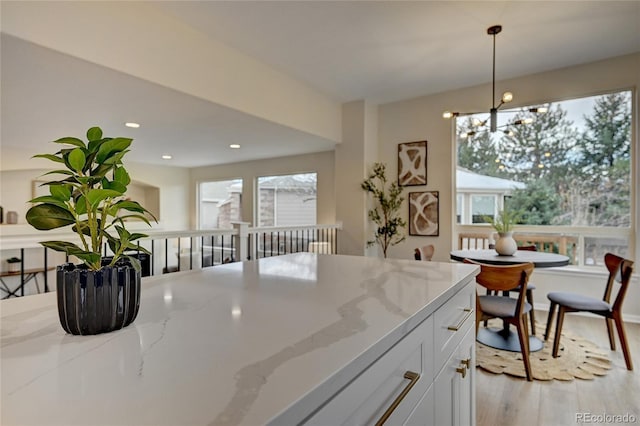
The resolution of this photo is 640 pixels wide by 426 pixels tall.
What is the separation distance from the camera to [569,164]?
3.88 metres

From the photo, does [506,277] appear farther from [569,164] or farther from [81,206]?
[569,164]

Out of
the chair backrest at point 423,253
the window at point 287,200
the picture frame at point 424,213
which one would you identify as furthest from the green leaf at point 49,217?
the window at point 287,200

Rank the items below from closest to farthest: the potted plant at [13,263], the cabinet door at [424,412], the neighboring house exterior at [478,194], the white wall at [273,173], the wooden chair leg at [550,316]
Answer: the cabinet door at [424,412]
the wooden chair leg at [550,316]
the neighboring house exterior at [478,194]
the potted plant at [13,263]
the white wall at [273,173]

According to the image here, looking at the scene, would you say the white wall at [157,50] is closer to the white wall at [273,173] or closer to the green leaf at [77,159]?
the white wall at [273,173]

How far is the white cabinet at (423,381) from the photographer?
0.61 metres

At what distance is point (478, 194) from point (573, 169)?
1.06 meters

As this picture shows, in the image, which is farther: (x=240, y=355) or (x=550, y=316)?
→ (x=550, y=316)

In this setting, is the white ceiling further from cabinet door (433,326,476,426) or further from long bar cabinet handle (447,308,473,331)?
cabinet door (433,326,476,426)

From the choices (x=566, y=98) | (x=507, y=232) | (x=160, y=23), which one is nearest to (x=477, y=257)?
(x=507, y=232)

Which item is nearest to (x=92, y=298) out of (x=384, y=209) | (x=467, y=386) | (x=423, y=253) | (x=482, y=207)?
(x=467, y=386)

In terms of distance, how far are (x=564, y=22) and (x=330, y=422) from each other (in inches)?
148

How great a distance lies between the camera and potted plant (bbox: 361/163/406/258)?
188 inches

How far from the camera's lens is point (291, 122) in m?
4.08

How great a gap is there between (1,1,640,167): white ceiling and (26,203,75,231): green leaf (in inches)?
84.0
